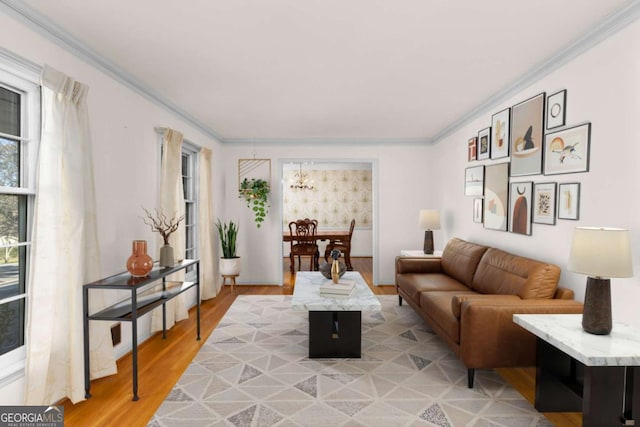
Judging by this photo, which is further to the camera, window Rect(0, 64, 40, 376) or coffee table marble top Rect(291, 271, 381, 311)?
coffee table marble top Rect(291, 271, 381, 311)

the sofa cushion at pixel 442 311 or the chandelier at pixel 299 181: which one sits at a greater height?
the chandelier at pixel 299 181

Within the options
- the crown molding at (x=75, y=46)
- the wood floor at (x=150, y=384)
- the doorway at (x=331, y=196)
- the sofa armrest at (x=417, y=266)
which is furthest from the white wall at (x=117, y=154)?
the doorway at (x=331, y=196)

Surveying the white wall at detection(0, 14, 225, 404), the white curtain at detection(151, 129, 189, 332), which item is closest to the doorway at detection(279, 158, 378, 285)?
the white curtain at detection(151, 129, 189, 332)

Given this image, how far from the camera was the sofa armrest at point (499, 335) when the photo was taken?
2469 mm

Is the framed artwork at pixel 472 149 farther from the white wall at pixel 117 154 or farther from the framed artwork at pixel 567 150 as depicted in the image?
the white wall at pixel 117 154

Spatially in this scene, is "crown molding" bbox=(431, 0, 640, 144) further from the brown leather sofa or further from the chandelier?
the chandelier

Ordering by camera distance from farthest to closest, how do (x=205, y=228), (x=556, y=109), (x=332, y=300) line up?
(x=205, y=228), (x=332, y=300), (x=556, y=109)

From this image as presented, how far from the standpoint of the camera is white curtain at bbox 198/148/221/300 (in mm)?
4838

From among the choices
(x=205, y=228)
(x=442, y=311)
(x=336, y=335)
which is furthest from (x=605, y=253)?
(x=205, y=228)

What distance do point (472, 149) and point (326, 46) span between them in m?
2.57

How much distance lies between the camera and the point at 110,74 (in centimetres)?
292

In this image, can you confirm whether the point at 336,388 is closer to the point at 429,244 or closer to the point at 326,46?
the point at 326,46

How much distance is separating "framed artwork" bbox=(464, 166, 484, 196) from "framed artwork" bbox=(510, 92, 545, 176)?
2.21ft

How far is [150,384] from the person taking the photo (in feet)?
8.77
